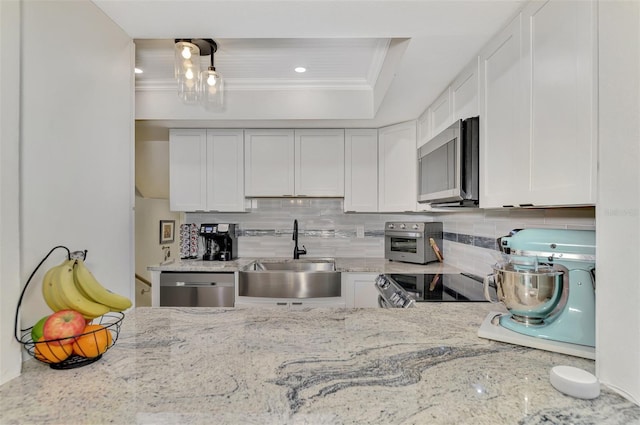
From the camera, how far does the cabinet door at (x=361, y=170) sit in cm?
301

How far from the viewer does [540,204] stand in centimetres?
112

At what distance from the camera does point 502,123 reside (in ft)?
4.49

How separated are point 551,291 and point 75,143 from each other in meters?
1.67

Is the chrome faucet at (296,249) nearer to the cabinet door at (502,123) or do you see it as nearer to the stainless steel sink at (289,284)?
the stainless steel sink at (289,284)

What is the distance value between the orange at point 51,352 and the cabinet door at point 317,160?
2321 millimetres

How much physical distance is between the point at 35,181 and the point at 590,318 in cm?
173

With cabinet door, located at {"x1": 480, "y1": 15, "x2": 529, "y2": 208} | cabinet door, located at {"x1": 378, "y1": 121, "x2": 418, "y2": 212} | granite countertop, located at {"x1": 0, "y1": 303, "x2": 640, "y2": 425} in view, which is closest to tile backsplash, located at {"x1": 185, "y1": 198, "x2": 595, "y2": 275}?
cabinet door, located at {"x1": 378, "y1": 121, "x2": 418, "y2": 212}

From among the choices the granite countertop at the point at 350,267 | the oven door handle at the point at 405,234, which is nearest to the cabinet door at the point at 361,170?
the oven door handle at the point at 405,234

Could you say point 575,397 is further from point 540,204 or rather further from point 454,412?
point 540,204

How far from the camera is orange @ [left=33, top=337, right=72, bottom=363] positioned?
801 millimetres

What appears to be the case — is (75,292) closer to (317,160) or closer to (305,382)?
(305,382)

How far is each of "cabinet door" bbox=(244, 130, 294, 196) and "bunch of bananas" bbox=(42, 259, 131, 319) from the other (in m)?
2.06

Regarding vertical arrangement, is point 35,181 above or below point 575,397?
above

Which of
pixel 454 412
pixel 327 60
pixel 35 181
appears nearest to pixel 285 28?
pixel 327 60
